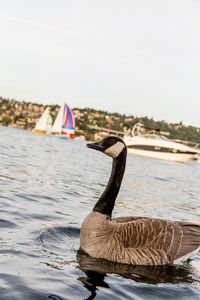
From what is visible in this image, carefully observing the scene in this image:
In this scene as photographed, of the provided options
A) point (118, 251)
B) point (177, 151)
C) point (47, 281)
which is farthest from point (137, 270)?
point (177, 151)

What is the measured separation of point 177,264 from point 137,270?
839 millimetres

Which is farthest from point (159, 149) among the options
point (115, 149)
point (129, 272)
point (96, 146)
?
point (129, 272)

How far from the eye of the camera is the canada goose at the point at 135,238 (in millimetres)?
5371

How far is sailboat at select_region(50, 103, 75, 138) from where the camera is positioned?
8350 centimetres

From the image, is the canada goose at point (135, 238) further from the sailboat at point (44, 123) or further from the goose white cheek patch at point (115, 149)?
the sailboat at point (44, 123)

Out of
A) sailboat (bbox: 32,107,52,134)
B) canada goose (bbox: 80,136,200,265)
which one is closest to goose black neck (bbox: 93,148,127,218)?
canada goose (bbox: 80,136,200,265)

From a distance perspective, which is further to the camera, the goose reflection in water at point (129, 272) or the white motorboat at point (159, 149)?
the white motorboat at point (159, 149)

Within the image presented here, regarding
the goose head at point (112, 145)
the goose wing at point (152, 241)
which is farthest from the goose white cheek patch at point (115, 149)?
the goose wing at point (152, 241)

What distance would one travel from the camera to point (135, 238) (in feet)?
17.6

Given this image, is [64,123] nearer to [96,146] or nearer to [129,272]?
[96,146]

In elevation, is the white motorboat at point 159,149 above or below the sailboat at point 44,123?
below

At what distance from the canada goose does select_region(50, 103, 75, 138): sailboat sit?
77.4 m

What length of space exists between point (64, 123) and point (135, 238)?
264ft

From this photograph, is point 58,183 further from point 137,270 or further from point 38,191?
point 137,270
